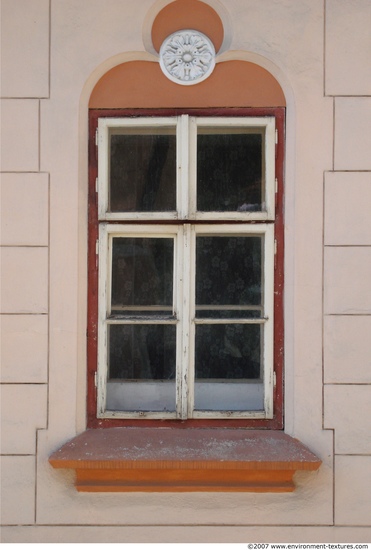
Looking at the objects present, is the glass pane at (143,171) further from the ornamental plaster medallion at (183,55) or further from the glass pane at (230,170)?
the ornamental plaster medallion at (183,55)

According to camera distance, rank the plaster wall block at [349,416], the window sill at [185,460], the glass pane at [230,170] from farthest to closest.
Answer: the glass pane at [230,170]
the plaster wall block at [349,416]
the window sill at [185,460]

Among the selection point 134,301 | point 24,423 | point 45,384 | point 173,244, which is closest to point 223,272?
point 173,244

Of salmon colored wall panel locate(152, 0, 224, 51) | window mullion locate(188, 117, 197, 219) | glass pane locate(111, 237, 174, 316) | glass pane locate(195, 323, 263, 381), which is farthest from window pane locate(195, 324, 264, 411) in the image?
salmon colored wall panel locate(152, 0, 224, 51)

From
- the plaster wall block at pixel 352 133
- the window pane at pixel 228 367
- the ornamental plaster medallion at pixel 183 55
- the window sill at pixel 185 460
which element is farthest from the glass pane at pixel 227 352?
the ornamental plaster medallion at pixel 183 55

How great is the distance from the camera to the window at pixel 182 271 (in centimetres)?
277

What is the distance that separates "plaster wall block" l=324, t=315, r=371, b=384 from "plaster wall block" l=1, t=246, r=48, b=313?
1.41m

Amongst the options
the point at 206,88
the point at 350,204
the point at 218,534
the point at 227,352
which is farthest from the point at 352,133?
the point at 218,534

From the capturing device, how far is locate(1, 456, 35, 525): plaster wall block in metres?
2.72

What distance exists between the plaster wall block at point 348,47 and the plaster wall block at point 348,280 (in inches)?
30.8

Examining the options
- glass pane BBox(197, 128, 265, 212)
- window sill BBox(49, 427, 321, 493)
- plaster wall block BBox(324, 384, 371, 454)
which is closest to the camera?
window sill BBox(49, 427, 321, 493)

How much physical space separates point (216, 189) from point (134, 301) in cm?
71

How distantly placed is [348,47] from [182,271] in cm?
136

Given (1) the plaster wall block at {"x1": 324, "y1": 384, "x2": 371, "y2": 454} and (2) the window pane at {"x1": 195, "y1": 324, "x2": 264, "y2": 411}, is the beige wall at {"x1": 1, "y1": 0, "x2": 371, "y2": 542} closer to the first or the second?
(1) the plaster wall block at {"x1": 324, "y1": 384, "x2": 371, "y2": 454}

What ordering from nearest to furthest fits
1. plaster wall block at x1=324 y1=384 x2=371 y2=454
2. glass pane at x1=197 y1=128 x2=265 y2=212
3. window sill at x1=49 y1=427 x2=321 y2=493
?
window sill at x1=49 y1=427 x2=321 y2=493 < plaster wall block at x1=324 y1=384 x2=371 y2=454 < glass pane at x1=197 y1=128 x2=265 y2=212
